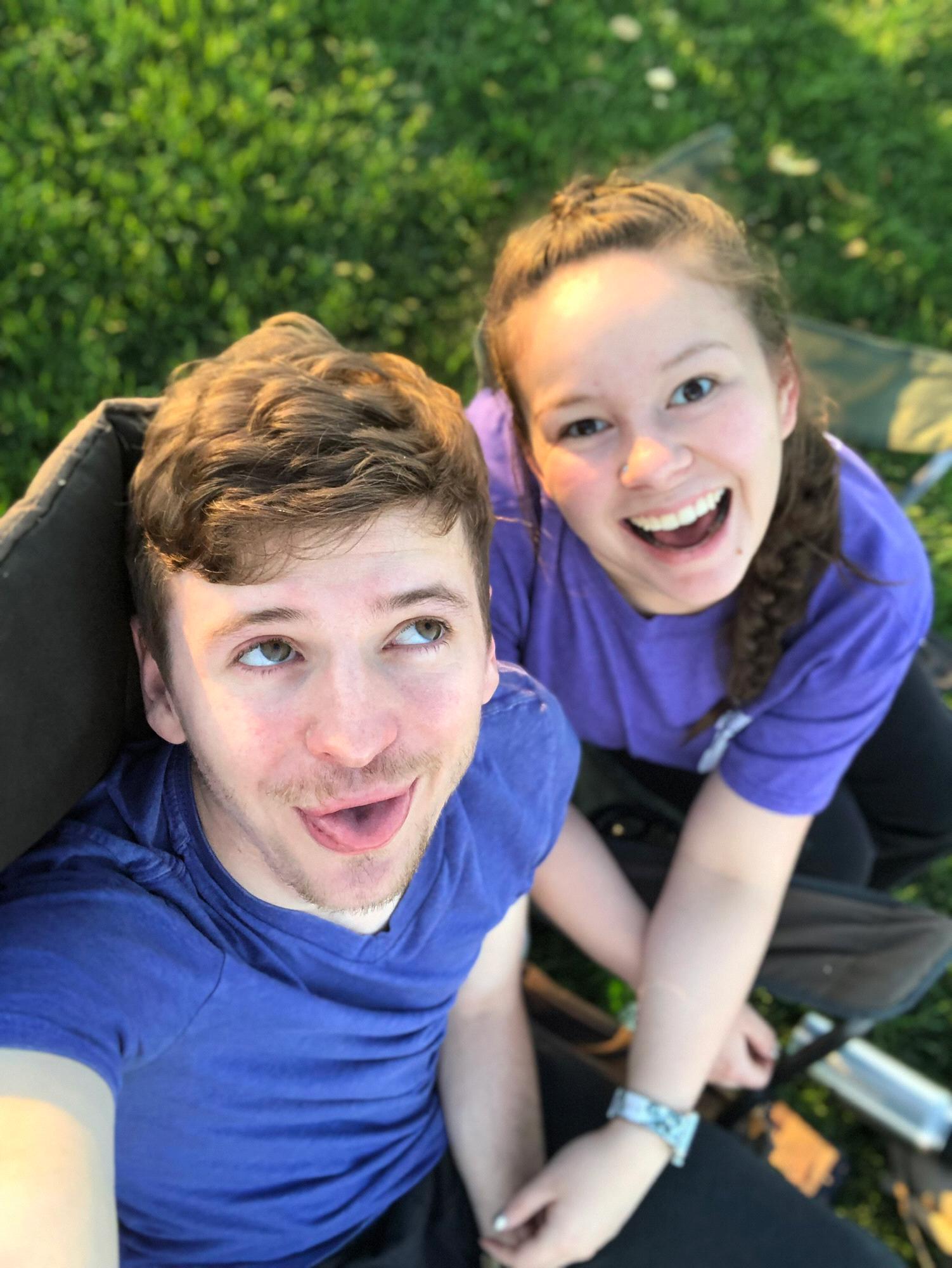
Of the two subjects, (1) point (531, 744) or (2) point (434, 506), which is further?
(1) point (531, 744)

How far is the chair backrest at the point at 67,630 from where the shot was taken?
3.97 ft

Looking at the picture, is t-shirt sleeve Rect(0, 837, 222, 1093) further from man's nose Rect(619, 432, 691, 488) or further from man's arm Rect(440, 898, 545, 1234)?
man's nose Rect(619, 432, 691, 488)

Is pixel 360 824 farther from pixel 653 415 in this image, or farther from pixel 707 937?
pixel 707 937

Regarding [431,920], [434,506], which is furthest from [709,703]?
[434,506]

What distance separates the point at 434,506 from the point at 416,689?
233 mm

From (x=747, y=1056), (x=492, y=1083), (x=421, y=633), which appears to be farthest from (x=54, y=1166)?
(x=747, y=1056)

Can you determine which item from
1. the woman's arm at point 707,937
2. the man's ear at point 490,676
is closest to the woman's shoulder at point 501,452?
the man's ear at point 490,676

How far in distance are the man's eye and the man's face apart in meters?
0.49

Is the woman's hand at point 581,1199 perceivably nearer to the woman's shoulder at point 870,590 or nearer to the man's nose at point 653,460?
the woman's shoulder at point 870,590

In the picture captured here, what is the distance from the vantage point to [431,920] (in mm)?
1514

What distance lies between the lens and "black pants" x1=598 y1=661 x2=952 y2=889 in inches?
91.8

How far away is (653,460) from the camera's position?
1634 mm

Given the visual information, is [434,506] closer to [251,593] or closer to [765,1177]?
[251,593]

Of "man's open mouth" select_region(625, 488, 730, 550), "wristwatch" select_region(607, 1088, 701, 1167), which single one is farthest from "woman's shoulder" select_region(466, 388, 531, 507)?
Answer: "wristwatch" select_region(607, 1088, 701, 1167)
